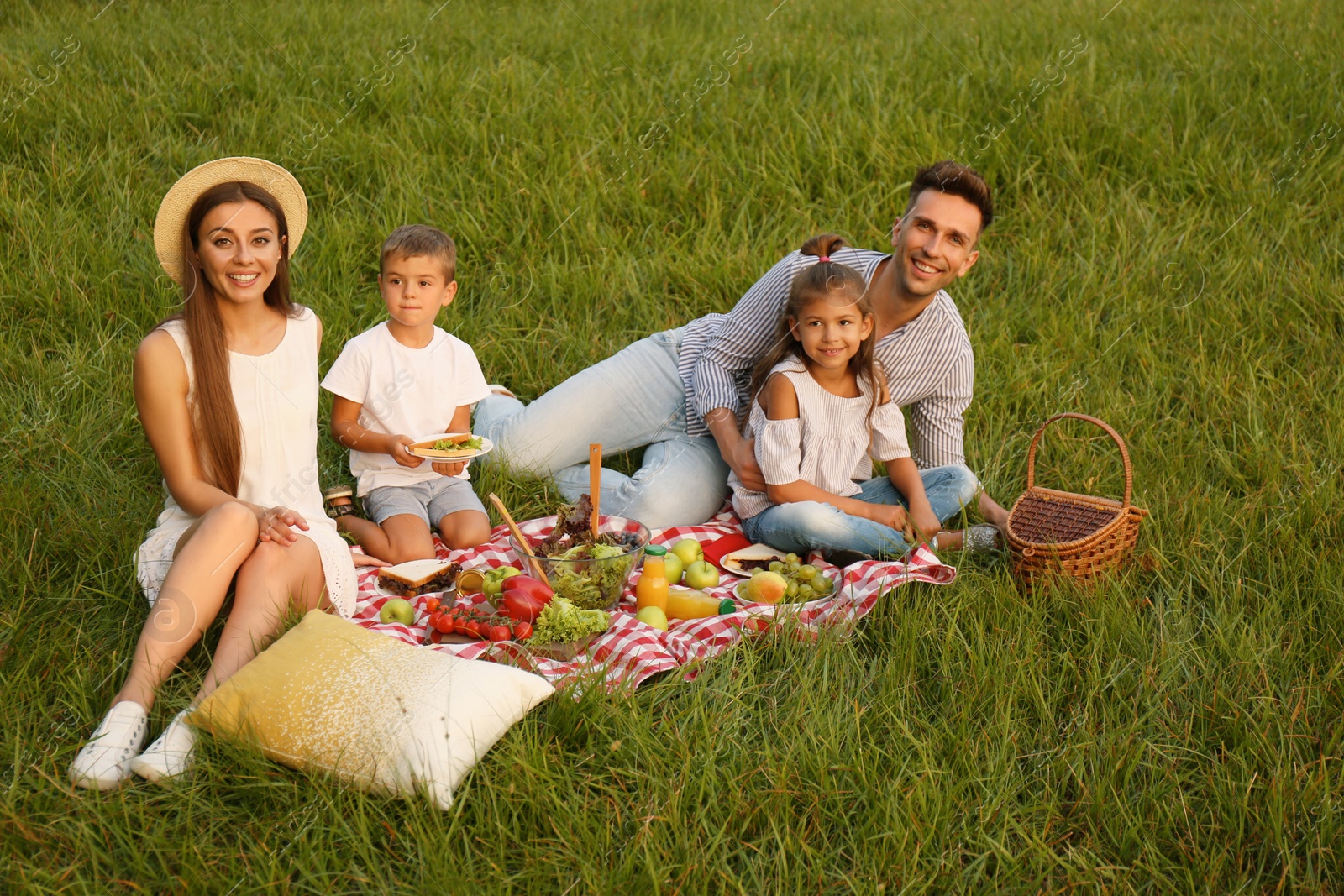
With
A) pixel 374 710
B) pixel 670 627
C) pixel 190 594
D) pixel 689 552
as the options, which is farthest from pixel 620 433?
pixel 374 710

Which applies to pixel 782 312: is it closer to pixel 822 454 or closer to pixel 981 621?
pixel 822 454

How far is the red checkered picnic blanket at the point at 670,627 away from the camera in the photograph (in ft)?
10.2

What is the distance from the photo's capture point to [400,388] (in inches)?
162

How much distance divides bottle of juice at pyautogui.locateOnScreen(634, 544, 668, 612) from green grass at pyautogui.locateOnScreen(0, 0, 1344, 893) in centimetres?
44

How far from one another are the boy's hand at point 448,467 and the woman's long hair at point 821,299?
117 centimetres

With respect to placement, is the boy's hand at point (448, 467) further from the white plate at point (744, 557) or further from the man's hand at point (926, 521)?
the man's hand at point (926, 521)

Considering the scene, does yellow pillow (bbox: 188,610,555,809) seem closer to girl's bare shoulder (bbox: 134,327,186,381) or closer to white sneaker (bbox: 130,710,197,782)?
white sneaker (bbox: 130,710,197,782)

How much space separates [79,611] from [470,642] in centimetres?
122

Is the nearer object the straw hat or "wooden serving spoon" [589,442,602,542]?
the straw hat

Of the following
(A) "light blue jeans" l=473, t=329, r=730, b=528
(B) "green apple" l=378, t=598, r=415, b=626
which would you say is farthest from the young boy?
(B) "green apple" l=378, t=598, r=415, b=626

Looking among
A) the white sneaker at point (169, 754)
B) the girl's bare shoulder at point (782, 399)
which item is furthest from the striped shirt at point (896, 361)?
the white sneaker at point (169, 754)

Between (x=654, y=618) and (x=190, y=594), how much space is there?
136 cm

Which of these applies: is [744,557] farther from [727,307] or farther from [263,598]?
[727,307]

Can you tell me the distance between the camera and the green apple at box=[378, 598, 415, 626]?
11.5 feet
